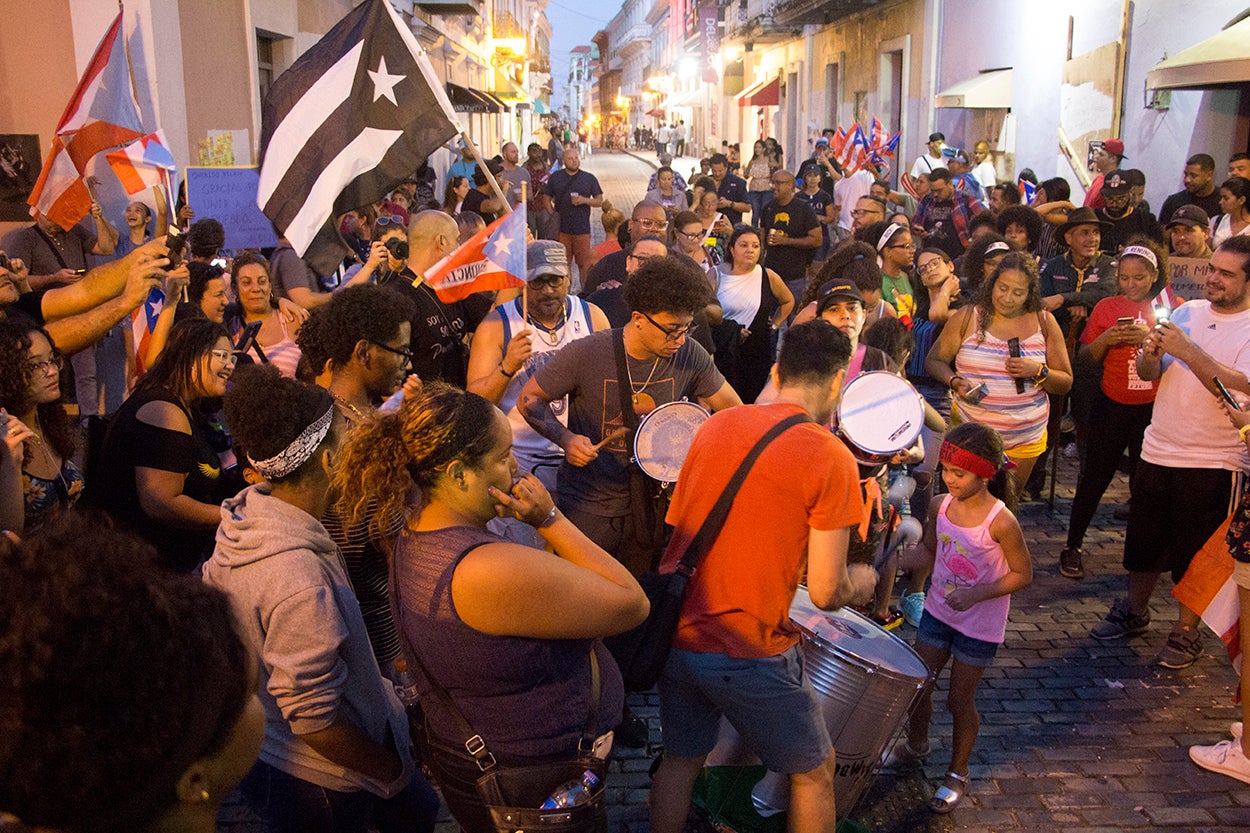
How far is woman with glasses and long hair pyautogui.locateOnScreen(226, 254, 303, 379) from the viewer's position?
18.6 ft

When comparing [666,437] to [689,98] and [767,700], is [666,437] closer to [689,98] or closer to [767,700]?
[767,700]

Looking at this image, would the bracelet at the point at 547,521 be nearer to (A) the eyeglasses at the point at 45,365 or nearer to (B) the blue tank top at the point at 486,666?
(B) the blue tank top at the point at 486,666

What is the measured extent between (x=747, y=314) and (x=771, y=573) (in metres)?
4.56

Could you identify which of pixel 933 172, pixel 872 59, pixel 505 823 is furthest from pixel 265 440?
pixel 872 59

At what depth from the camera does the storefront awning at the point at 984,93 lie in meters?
18.8

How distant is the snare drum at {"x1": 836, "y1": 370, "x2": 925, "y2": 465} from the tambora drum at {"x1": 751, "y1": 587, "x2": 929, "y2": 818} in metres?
0.96

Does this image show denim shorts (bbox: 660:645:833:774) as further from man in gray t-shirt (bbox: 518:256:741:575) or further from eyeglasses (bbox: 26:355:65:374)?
eyeglasses (bbox: 26:355:65:374)

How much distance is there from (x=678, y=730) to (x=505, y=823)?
2.90 feet

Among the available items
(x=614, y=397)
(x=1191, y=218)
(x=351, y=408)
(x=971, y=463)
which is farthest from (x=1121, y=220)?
(x=351, y=408)

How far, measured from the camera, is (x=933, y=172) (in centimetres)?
1203

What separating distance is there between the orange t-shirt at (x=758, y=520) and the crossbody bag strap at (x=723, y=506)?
2 cm

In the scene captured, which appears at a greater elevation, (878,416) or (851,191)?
(851,191)

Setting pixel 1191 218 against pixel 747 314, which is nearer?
pixel 747 314

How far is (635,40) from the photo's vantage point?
116 metres
